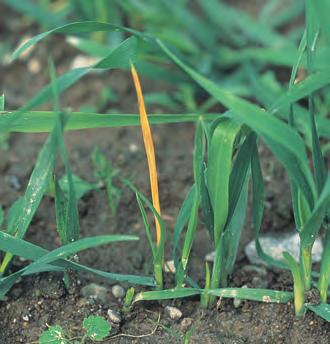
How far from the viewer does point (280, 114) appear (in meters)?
2.19

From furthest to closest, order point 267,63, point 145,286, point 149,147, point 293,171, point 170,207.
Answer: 1. point 267,63
2. point 170,207
3. point 145,286
4. point 149,147
5. point 293,171

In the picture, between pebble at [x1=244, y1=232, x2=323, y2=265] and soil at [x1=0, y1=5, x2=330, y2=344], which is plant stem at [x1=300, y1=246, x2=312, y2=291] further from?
pebble at [x1=244, y1=232, x2=323, y2=265]

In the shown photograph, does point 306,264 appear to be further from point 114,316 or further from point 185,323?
point 114,316

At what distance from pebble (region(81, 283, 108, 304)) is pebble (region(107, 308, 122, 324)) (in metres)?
0.06

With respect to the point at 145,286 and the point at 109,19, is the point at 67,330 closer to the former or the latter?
the point at 145,286

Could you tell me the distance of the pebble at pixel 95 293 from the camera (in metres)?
1.72

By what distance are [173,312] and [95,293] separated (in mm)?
183

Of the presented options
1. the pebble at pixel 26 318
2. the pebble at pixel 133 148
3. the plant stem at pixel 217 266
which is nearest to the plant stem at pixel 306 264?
the plant stem at pixel 217 266

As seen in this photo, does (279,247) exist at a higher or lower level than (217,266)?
lower

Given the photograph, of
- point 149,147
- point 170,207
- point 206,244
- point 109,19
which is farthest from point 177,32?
point 149,147

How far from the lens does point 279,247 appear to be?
6.32 feet

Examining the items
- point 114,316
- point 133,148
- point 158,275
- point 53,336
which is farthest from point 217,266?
point 133,148

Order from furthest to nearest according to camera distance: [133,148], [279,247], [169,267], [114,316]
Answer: [133,148] → [279,247] → [169,267] → [114,316]

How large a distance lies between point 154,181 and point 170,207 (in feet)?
1.63
